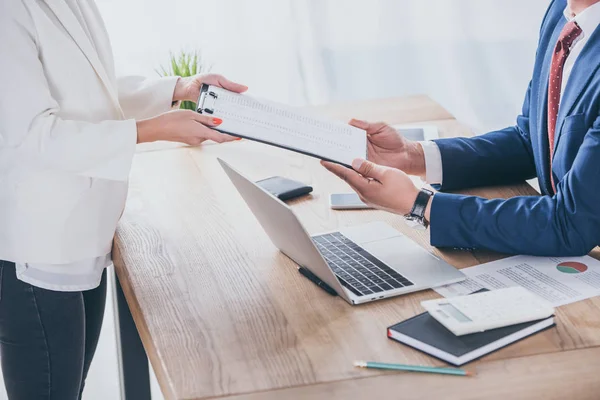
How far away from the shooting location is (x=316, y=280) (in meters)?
1.38

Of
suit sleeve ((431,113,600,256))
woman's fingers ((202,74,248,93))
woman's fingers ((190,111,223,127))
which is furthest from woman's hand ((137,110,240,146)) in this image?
suit sleeve ((431,113,600,256))

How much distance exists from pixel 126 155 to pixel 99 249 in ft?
0.74

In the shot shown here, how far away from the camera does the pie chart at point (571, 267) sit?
1.39 meters

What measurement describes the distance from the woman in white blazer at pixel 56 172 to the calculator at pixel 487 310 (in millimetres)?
540

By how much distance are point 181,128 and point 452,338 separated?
2.04 ft

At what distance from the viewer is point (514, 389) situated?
1.10 meters

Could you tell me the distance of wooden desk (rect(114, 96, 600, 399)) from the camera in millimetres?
1106

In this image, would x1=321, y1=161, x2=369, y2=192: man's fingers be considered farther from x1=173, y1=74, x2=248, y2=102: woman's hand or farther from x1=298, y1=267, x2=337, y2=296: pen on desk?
x1=173, y1=74, x2=248, y2=102: woman's hand

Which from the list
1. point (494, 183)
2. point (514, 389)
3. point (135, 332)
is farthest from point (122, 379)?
point (514, 389)

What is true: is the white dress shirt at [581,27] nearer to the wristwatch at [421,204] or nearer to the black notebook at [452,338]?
the wristwatch at [421,204]

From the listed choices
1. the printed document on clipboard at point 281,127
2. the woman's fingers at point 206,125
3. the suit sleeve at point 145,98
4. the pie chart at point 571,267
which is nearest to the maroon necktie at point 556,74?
the pie chart at point 571,267

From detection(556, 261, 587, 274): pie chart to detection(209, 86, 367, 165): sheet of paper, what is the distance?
1.33ft

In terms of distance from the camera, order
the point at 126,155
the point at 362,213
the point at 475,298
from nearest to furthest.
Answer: the point at 475,298
the point at 126,155
the point at 362,213

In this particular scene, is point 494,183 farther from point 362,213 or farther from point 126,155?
point 126,155
